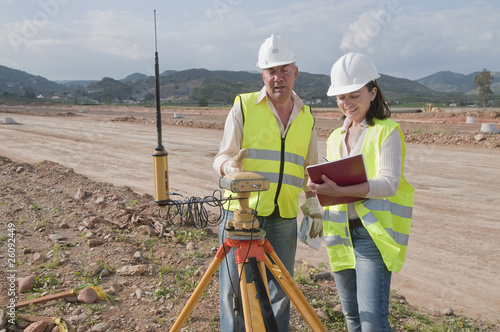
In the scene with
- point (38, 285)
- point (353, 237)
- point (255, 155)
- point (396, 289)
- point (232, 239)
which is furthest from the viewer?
point (396, 289)

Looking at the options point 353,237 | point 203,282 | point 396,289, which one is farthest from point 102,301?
point 396,289

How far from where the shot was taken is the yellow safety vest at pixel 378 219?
220 centimetres

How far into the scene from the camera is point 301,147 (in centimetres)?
276

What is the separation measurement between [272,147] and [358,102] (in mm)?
594

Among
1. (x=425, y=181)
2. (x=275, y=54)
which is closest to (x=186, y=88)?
(x=425, y=181)

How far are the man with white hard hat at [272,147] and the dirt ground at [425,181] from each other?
89.8 inches

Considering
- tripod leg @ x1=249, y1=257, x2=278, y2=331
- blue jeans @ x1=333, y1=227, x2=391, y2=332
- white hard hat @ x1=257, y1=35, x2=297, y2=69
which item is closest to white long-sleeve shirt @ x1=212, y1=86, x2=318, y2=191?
white hard hat @ x1=257, y1=35, x2=297, y2=69

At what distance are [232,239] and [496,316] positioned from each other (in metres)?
3.12

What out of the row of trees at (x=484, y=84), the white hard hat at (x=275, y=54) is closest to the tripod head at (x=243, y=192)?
the white hard hat at (x=275, y=54)

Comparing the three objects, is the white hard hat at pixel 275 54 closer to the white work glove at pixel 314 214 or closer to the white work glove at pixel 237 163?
the white work glove at pixel 237 163

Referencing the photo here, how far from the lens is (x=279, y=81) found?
8.59ft

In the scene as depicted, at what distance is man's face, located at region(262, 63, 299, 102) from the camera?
261 cm

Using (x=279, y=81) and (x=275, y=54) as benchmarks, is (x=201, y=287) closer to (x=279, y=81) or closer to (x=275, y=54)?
(x=279, y=81)

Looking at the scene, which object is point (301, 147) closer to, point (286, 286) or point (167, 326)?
point (286, 286)
